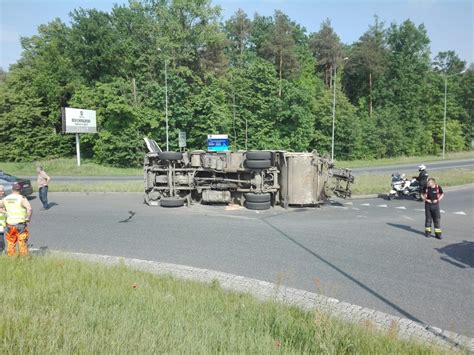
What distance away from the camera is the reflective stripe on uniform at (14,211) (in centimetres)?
724

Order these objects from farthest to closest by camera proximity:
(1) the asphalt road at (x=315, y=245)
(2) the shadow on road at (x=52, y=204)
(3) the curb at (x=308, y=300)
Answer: (2) the shadow on road at (x=52, y=204), (1) the asphalt road at (x=315, y=245), (3) the curb at (x=308, y=300)

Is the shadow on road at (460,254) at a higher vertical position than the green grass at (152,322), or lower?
lower

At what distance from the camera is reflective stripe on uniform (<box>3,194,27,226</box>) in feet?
23.7

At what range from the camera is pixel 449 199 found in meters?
16.9

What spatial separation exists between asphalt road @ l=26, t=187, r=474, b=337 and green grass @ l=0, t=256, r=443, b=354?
4.21 feet

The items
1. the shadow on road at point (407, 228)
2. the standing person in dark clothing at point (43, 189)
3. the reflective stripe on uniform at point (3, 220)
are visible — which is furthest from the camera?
the standing person in dark clothing at point (43, 189)

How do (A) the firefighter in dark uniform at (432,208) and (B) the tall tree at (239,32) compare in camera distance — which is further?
(B) the tall tree at (239,32)

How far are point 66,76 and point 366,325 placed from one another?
50012mm

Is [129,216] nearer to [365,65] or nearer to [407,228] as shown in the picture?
[407,228]

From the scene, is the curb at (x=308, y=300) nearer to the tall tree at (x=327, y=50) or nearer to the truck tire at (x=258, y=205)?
the truck tire at (x=258, y=205)

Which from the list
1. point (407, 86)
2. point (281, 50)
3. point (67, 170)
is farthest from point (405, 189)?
point (407, 86)

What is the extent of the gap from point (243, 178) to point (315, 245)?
5.88 metres

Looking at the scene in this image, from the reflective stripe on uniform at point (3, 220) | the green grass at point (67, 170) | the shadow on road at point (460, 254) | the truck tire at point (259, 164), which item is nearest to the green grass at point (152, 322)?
the reflective stripe on uniform at point (3, 220)

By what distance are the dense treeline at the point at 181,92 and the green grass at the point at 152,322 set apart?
35.4 m
